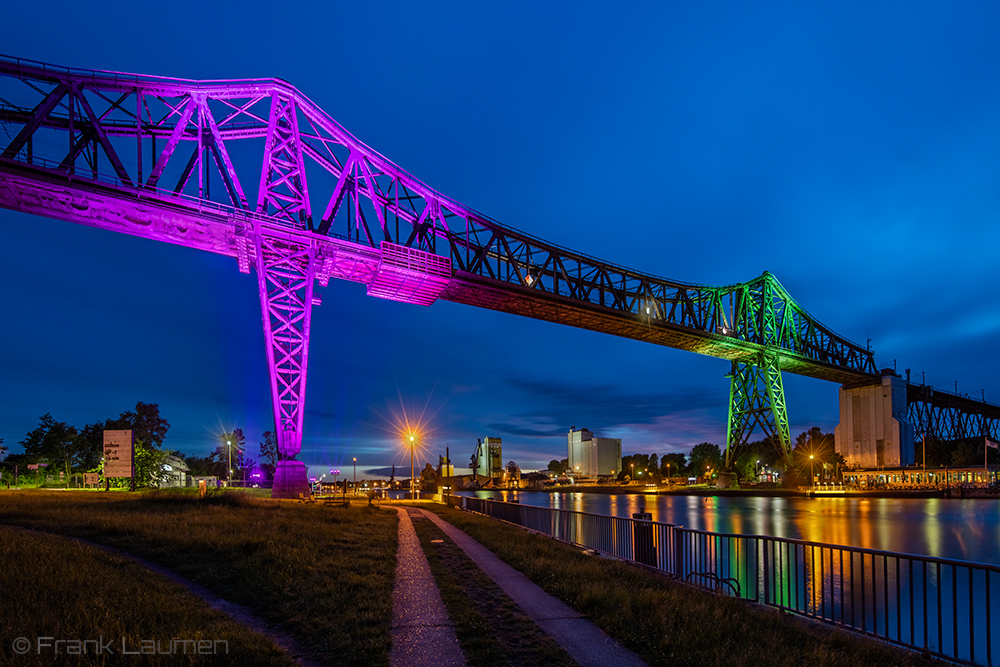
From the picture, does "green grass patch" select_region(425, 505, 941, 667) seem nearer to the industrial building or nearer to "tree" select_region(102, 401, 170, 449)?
"tree" select_region(102, 401, 170, 449)

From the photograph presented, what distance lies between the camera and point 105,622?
632 cm

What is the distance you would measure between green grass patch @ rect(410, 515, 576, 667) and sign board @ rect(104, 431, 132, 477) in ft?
97.7

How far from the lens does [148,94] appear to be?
3356 cm

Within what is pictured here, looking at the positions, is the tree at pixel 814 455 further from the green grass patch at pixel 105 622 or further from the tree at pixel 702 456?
the green grass patch at pixel 105 622

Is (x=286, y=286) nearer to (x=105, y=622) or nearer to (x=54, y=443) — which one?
(x=105, y=622)

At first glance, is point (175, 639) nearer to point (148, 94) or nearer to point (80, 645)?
point (80, 645)

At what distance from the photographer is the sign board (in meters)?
33.2

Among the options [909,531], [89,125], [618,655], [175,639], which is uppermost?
[89,125]

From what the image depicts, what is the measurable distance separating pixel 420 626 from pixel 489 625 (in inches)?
37.5

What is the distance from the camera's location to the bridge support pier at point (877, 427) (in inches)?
3157

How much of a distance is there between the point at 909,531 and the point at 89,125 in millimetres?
50285

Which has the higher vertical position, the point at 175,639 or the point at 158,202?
the point at 158,202

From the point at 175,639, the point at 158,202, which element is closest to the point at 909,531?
the point at 175,639

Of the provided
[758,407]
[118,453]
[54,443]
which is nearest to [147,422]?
[54,443]
